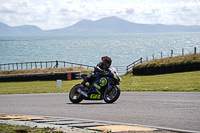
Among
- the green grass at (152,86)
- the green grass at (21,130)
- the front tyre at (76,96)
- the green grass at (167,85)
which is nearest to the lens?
the green grass at (21,130)

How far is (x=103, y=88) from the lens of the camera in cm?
1167

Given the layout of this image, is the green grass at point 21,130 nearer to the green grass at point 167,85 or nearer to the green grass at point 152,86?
the green grass at point 152,86

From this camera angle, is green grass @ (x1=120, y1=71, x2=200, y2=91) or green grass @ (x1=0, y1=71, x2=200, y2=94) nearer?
green grass @ (x1=120, y1=71, x2=200, y2=91)

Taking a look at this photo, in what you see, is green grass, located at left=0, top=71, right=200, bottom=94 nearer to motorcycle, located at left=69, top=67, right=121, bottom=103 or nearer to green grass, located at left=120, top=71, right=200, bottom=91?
green grass, located at left=120, top=71, right=200, bottom=91

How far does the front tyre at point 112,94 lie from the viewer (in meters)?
11.2

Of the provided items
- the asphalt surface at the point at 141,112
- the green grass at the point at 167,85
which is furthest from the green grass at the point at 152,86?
the asphalt surface at the point at 141,112

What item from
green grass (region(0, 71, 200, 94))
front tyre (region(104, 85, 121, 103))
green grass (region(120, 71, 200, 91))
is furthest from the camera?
green grass (region(0, 71, 200, 94))

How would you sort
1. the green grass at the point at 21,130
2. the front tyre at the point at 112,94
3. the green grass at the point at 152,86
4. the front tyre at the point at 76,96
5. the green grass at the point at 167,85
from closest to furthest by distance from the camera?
the green grass at the point at 21,130 < the front tyre at the point at 112,94 < the front tyre at the point at 76,96 < the green grass at the point at 167,85 < the green grass at the point at 152,86

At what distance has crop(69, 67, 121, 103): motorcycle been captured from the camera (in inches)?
445

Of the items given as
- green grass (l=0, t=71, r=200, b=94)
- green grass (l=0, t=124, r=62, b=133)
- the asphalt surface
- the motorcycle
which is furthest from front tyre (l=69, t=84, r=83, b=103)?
green grass (l=0, t=71, r=200, b=94)

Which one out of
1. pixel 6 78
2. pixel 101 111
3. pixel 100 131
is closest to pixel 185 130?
pixel 100 131

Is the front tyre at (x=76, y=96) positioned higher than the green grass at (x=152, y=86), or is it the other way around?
the front tyre at (x=76, y=96)

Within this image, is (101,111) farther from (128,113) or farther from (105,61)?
(105,61)

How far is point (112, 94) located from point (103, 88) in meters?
0.44
